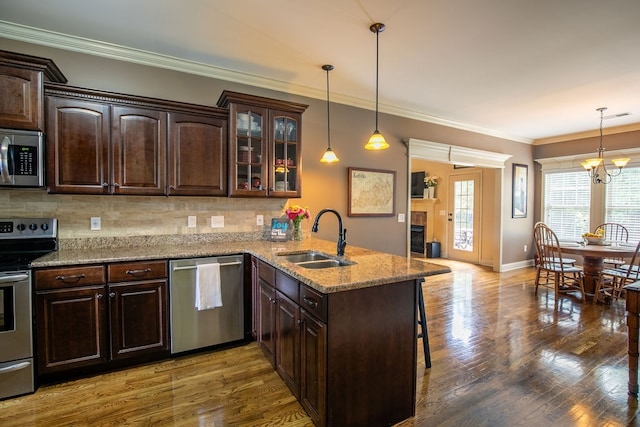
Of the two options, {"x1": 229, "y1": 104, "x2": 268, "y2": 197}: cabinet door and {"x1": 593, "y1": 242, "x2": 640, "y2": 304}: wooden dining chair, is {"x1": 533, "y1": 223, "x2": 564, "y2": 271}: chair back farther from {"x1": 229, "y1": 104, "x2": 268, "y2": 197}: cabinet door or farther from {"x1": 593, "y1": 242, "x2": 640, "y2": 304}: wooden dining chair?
{"x1": 229, "y1": 104, "x2": 268, "y2": 197}: cabinet door

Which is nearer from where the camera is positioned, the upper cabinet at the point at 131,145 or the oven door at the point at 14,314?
the oven door at the point at 14,314

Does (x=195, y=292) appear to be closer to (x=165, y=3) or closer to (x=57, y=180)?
(x=57, y=180)

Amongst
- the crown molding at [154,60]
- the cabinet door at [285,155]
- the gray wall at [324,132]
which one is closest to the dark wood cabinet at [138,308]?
the gray wall at [324,132]

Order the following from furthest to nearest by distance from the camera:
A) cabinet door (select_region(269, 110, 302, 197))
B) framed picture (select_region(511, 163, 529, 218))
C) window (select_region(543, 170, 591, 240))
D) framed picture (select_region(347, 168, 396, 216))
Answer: framed picture (select_region(511, 163, 529, 218))
window (select_region(543, 170, 591, 240))
framed picture (select_region(347, 168, 396, 216))
cabinet door (select_region(269, 110, 302, 197))

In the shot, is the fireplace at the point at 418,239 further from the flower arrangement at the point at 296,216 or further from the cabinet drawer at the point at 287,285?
the cabinet drawer at the point at 287,285

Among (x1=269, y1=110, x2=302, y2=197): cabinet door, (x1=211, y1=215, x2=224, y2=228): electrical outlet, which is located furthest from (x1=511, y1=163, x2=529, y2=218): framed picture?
(x1=211, y1=215, x2=224, y2=228): electrical outlet

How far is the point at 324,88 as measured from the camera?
3.78 m

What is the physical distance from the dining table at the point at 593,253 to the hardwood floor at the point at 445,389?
→ 3.52 ft

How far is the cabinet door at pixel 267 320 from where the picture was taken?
2.30 m

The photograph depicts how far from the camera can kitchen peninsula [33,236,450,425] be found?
5.35 feet

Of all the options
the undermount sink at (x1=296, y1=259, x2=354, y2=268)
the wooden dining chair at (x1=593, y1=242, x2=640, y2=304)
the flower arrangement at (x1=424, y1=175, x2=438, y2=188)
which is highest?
the flower arrangement at (x1=424, y1=175, x2=438, y2=188)

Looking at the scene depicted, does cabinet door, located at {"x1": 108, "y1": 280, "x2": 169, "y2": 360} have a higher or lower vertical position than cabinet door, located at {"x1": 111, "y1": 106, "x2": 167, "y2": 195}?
lower

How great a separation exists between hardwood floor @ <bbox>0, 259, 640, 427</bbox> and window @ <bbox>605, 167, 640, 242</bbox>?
2.98 metres

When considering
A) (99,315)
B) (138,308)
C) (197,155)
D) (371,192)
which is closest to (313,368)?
(138,308)
